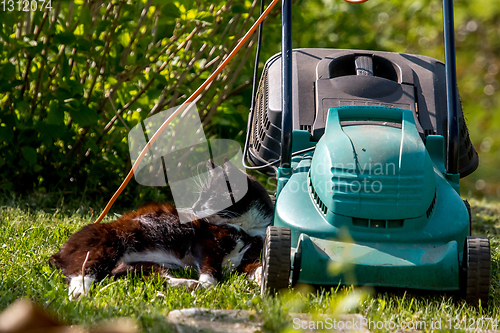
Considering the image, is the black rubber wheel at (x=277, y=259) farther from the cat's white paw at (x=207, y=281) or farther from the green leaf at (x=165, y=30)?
the green leaf at (x=165, y=30)

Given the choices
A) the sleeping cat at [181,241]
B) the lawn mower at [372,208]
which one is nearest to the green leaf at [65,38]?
the sleeping cat at [181,241]

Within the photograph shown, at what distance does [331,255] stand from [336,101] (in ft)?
2.98

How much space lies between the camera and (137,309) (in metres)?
1.61

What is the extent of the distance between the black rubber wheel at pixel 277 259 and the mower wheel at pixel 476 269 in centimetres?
60

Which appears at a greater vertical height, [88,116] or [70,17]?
[70,17]

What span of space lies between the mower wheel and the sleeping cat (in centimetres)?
80

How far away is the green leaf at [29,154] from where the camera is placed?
3084 millimetres

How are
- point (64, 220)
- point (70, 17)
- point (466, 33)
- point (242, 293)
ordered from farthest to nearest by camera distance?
point (466, 33)
point (70, 17)
point (64, 220)
point (242, 293)

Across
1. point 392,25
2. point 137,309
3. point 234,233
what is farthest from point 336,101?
point 392,25

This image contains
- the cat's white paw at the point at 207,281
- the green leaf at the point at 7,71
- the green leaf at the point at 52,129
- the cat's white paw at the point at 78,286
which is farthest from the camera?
the green leaf at the point at 52,129

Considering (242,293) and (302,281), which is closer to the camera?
(302,281)

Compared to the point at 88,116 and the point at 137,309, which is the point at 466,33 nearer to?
the point at 88,116

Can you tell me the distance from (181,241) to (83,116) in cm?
→ 116

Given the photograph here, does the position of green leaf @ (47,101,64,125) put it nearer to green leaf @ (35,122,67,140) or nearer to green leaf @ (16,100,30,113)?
green leaf @ (35,122,67,140)
